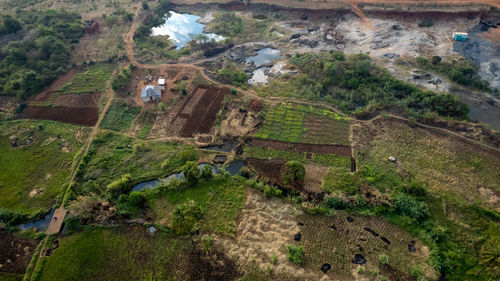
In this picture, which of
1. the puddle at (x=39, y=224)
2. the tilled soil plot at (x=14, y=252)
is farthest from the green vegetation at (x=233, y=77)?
the tilled soil plot at (x=14, y=252)

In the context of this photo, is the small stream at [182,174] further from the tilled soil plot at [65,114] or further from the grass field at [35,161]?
the tilled soil plot at [65,114]

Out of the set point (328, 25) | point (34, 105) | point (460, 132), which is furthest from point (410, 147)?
point (34, 105)

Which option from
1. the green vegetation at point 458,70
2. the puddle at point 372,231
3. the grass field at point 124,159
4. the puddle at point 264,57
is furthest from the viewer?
the puddle at point 264,57

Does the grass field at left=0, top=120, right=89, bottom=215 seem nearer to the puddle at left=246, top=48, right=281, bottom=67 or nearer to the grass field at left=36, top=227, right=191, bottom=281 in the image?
the grass field at left=36, top=227, right=191, bottom=281

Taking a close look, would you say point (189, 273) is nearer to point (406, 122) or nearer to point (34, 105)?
Answer: point (406, 122)

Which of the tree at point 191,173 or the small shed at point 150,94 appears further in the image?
the small shed at point 150,94

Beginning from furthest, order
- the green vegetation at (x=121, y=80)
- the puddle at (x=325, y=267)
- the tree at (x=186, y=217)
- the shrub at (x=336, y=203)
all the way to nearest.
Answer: the green vegetation at (x=121, y=80), the shrub at (x=336, y=203), the tree at (x=186, y=217), the puddle at (x=325, y=267)

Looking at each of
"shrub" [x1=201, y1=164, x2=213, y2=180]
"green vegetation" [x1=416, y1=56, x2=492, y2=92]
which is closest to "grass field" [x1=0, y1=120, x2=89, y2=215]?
"shrub" [x1=201, y1=164, x2=213, y2=180]
